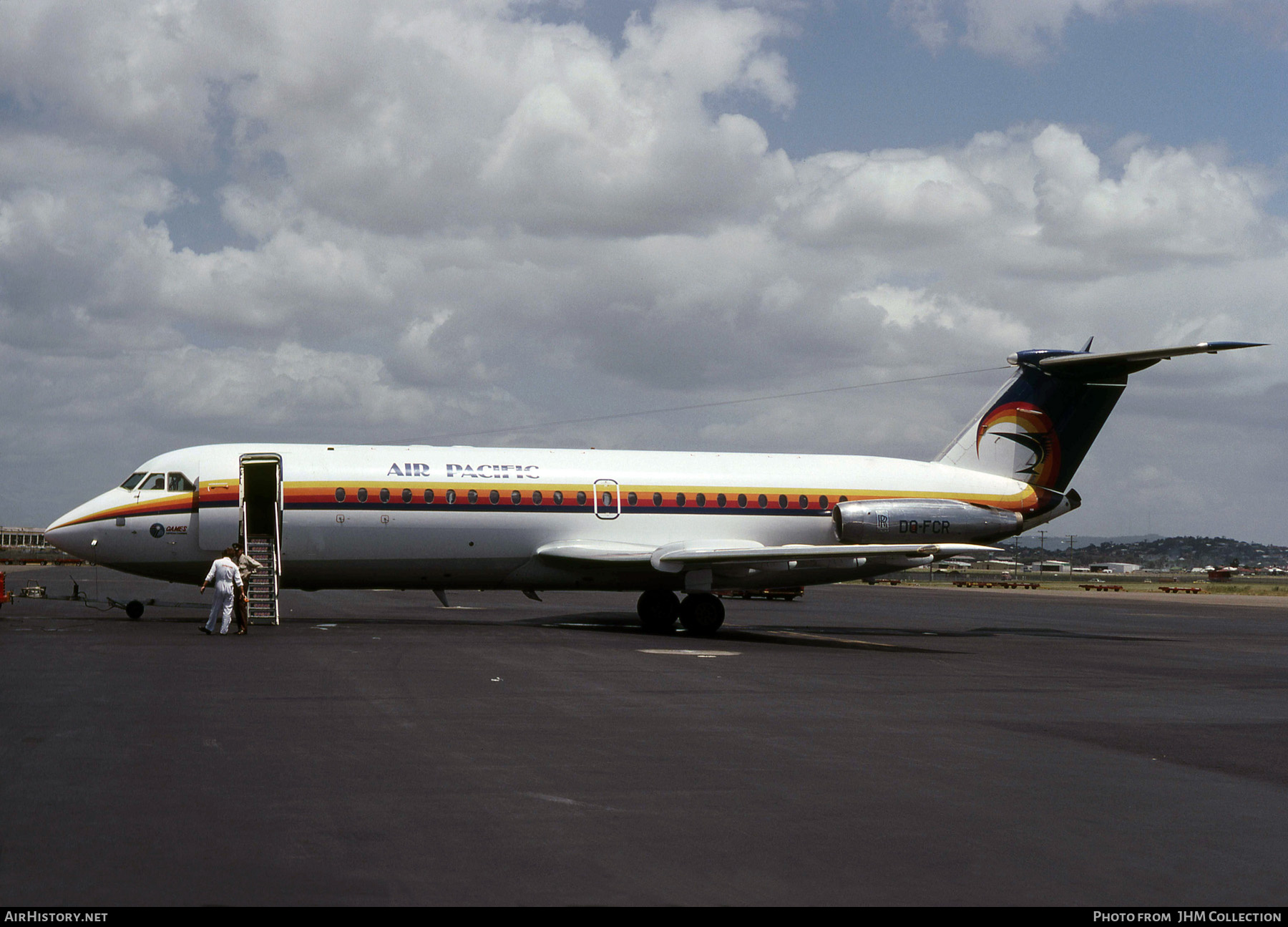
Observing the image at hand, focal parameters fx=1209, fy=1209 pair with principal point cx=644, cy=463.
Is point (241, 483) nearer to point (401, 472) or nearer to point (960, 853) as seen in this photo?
point (401, 472)

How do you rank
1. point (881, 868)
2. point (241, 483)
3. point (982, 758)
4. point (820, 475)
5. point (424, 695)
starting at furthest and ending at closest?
1. point (820, 475)
2. point (241, 483)
3. point (424, 695)
4. point (982, 758)
5. point (881, 868)

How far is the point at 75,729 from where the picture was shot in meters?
11.4

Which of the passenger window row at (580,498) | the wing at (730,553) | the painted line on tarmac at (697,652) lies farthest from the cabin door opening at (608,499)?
the painted line on tarmac at (697,652)

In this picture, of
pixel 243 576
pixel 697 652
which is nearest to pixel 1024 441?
pixel 697 652

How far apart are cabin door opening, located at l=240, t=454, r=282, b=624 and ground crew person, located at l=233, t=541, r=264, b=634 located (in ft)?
0.35

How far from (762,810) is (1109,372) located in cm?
2521

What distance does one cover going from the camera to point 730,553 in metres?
26.4

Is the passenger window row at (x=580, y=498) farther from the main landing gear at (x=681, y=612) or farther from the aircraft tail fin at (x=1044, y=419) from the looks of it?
the aircraft tail fin at (x=1044, y=419)

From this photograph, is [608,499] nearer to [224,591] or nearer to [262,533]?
[262,533]

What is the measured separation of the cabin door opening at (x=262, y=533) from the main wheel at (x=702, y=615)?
908 centimetres

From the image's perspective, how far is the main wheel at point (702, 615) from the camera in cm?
2752

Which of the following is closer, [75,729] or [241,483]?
[75,729]

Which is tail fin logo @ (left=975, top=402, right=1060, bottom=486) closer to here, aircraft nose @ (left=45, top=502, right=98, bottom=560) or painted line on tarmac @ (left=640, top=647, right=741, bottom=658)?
painted line on tarmac @ (left=640, top=647, right=741, bottom=658)

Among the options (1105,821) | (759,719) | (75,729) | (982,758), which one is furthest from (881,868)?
(75,729)
